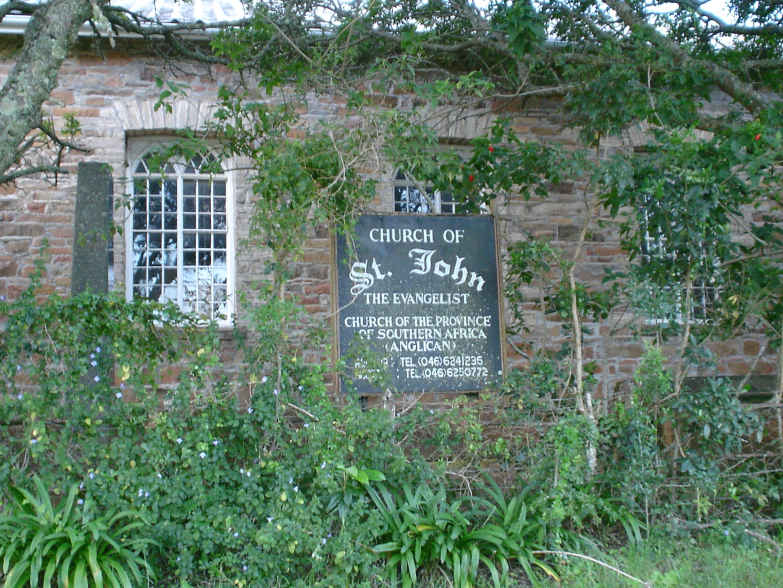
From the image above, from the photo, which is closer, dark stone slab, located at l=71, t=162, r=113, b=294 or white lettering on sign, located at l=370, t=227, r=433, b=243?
dark stone slab, located at l=71, t=162, r=113, b=294

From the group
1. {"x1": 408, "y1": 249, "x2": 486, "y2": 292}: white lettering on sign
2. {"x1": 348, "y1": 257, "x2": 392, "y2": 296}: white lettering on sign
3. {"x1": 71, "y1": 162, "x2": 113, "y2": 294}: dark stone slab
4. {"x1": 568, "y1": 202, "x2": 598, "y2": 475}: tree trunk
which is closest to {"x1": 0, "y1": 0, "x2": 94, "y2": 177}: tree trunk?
{"x1": 71, "y1": 162, "x2": 113, "y2": 294}: dark stone slab

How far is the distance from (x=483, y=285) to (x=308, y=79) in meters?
2.27

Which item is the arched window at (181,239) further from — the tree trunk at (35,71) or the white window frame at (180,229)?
the tree trunk at (35,71)

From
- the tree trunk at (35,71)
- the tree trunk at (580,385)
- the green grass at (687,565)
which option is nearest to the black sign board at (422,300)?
the tree trunk at (580,385)

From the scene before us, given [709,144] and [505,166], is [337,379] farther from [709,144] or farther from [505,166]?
[709,144]

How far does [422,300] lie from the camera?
235 inches

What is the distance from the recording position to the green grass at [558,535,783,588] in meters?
4.45

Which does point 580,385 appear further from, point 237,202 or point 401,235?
point 237,202

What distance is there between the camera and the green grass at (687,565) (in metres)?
4.45

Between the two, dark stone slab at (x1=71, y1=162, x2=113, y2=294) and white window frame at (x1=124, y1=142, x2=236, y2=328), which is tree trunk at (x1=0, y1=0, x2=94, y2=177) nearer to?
dark stone slab at (x1=71, y1=162, x2=113, y2=294)

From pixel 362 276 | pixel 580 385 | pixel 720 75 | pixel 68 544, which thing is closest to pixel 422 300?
pixel 362 276

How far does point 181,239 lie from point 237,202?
80cm

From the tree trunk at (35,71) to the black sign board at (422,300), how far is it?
2354mm

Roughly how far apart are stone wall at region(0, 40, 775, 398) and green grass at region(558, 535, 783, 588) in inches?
103
